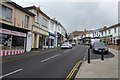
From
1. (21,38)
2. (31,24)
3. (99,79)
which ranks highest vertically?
(31,24)

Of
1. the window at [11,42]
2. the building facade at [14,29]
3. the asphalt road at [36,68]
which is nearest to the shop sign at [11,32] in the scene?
the building facade at [14,29]

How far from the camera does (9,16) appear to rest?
74.2 feet

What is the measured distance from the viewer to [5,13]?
21.7 meters

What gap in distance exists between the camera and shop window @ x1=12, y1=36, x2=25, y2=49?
77.0 feet

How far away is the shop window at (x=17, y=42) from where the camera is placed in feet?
77.0

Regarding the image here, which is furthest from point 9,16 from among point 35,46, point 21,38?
point 35,46

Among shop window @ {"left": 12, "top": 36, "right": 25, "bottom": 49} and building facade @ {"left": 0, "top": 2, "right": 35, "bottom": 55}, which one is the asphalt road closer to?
building facade @ {"left": 0, "top": 2, "right": 35, "bottom": 55}

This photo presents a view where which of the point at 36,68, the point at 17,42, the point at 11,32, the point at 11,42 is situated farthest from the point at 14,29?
the point at 36,68

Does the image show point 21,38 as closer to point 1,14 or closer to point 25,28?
point 25,28

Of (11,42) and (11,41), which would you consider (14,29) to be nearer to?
(11,41)

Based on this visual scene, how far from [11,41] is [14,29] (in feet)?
5.73

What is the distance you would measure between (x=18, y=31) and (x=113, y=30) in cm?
3916

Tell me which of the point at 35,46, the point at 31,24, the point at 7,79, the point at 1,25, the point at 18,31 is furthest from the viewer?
the point at 35,46

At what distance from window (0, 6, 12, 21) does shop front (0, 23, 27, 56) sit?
1.34 meters
